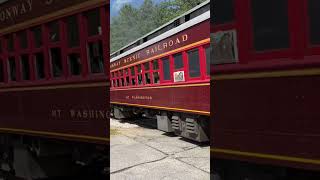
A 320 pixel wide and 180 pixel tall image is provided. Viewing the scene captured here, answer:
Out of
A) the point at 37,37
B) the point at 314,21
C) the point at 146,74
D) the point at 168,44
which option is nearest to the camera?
the point at 314,21

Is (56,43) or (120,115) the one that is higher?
(56,43)

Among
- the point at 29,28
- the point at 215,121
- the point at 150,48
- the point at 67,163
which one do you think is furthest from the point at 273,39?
the point at 67,163

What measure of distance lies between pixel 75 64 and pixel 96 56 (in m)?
0.40

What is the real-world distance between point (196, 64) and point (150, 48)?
0.41 metres

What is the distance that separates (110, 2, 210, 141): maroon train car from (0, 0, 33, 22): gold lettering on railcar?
1.40m

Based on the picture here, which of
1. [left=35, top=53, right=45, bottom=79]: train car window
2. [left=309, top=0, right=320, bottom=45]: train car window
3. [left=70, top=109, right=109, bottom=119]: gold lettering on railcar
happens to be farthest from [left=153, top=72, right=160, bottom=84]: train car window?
[left=309, top=0, right=320, bottom=45]: train car window

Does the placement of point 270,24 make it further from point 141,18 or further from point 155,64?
point 155,64

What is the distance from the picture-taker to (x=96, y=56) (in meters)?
3.04

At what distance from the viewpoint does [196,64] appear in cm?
237

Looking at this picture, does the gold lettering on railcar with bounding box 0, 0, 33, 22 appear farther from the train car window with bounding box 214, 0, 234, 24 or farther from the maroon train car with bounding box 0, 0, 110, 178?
the train car window with bounding box 214, 0, 234, 24

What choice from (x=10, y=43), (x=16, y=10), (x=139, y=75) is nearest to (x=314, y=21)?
(x=139, y=75)

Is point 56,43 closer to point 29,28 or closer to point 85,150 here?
point 29,28

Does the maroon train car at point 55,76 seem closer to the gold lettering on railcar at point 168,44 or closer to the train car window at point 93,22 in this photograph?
the train car window at point 93,22

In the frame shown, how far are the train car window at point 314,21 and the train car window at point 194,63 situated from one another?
673 mm
